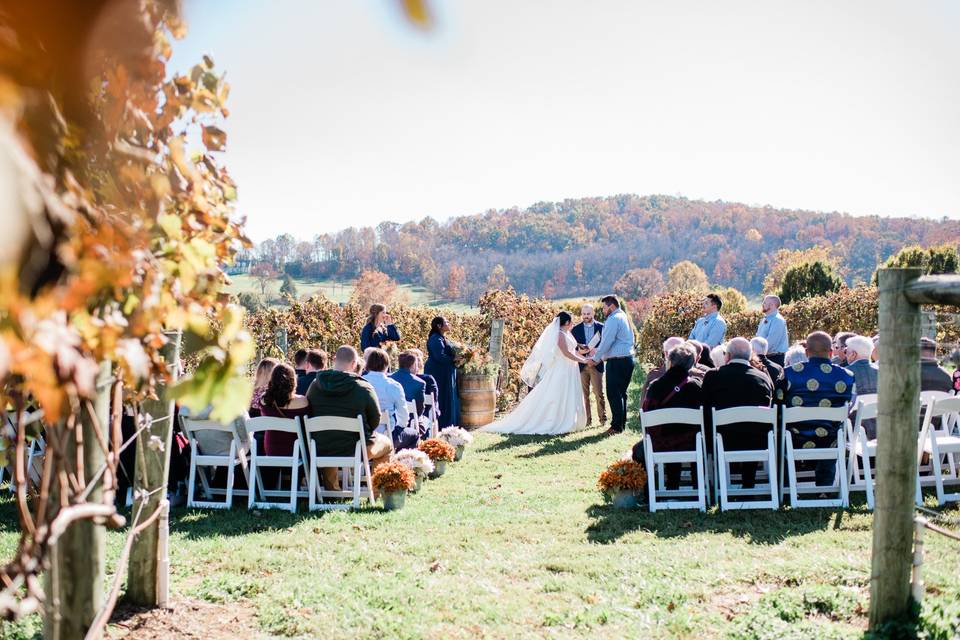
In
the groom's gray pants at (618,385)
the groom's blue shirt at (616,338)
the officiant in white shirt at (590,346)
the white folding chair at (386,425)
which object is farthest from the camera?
the officiant in white shirt at (590,346)

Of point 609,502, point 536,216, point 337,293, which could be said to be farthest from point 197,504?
point 536,216

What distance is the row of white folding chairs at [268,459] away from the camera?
7.10m

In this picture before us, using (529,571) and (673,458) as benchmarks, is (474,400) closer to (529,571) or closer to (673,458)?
(673,458)

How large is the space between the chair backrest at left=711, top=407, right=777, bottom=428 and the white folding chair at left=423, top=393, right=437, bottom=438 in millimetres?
4860

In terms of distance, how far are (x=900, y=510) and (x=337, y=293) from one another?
233 ft

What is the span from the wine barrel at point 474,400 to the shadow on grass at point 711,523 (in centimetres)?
663

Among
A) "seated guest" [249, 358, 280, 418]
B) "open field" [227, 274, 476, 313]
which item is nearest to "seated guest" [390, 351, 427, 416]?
"seated guest" [249, 358, 280, 418]

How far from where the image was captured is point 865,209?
3531 inches

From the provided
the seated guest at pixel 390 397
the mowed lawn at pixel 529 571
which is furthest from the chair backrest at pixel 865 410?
the seated guest at pixel 390 397

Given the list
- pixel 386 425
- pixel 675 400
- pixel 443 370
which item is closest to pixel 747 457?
pixel 675 400

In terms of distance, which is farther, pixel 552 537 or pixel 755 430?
pixel 755 430

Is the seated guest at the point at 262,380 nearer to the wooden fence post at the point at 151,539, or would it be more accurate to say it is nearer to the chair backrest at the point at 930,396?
the wooden fence post at the point at 151,539

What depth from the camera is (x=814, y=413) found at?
22.3ft

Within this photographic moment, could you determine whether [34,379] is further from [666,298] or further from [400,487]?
[666,298]
